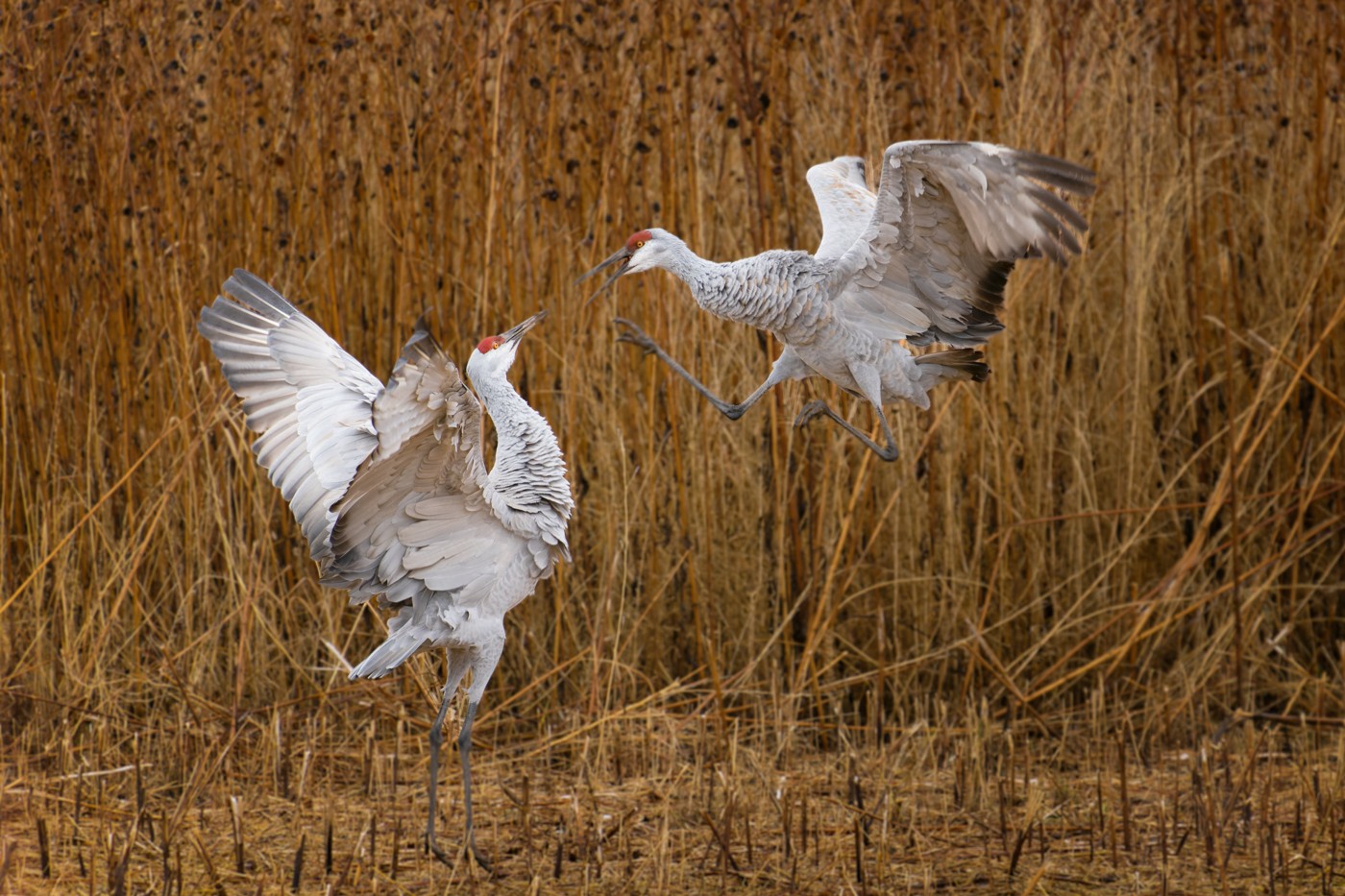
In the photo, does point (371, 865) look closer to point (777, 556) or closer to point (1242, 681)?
point (777, 556)

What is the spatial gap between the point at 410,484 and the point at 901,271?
1.36m

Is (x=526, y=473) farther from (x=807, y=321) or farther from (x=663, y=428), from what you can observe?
(x=663, y=428)

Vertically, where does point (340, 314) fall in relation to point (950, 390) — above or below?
above

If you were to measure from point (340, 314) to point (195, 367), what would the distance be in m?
0.55

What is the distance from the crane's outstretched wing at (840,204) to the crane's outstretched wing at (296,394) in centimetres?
133

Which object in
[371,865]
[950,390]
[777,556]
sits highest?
[950,390]

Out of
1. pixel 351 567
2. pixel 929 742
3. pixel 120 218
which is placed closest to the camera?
pixel 351 567

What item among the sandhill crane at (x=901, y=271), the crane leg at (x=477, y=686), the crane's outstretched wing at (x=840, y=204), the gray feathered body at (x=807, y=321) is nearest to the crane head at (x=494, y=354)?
the sandhill crane at (x=901, y=271)

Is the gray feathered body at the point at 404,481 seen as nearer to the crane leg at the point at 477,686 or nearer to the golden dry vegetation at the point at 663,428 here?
the crane leg at the point at 477,686

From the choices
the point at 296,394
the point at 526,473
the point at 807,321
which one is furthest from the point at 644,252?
the point at 296,394

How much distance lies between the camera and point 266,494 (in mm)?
5426

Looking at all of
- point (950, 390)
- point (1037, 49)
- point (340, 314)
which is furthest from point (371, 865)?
point (1037, 49)

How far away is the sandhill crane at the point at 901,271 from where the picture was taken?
11.7ft

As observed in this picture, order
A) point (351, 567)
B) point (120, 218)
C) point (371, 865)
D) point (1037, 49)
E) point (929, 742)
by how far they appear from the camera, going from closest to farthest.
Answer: point (351, 567) < point (371, 865) < point (929, 742) < point (120, 218) < point (1037, 49)
